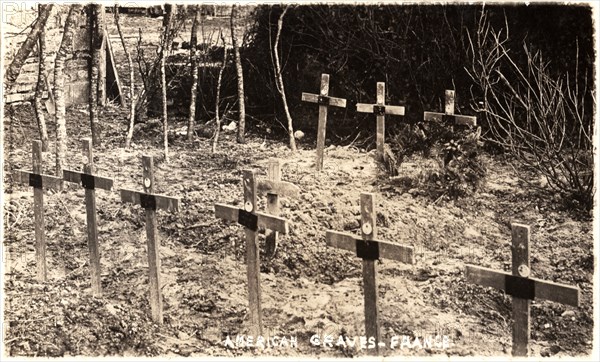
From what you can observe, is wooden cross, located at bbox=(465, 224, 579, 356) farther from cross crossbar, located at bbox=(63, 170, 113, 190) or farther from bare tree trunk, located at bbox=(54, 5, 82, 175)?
bare tree trunk, located at bbox=(54, 5, 82, 175)

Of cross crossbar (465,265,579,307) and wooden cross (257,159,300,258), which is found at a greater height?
wooden cross (257,159,300,258)

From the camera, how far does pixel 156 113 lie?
12570mm

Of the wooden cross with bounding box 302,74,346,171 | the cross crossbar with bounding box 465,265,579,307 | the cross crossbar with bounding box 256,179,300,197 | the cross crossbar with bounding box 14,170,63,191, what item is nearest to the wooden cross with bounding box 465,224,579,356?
the cross crossbar with bounding box 465,265,579,307

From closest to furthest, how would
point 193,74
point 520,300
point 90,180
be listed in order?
point 520,300
point 90,180
point 193,74

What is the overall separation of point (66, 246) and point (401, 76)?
6.48 m

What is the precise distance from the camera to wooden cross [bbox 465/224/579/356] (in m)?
4.56

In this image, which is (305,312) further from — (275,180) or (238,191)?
(238,191)

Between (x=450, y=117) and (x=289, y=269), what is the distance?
3820 mm

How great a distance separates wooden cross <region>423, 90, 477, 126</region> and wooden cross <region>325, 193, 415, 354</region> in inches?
198

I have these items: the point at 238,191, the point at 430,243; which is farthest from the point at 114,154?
the point at 430,243

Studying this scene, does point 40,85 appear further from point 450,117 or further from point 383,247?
point 383,247

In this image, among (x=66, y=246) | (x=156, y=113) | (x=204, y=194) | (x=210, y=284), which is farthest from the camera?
(x=156, y=113)

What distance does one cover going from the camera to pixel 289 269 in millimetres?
7371

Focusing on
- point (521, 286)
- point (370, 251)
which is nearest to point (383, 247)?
point (370, 251)
